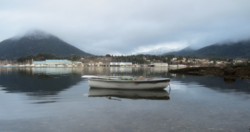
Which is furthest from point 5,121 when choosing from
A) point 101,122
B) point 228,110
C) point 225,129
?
point 228,110

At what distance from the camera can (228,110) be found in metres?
10.8

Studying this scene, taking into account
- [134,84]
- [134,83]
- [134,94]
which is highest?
[134,83]

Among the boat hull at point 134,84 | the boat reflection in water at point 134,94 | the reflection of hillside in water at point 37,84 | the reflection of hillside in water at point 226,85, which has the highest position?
the boat hull at point 134,84

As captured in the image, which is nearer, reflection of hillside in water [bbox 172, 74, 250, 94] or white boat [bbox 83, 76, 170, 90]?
white boat [bbox 83, 76, 170, 90]

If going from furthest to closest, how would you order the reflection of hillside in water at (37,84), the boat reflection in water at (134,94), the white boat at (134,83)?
1. the reflection of hillside in water at (37,84)
2. the white boat at (134,83)
3. the boat reflection in water at (134,94)

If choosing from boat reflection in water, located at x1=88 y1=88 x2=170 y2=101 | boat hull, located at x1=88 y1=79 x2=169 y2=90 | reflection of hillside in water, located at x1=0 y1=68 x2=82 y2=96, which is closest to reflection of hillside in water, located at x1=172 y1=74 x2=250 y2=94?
boat hull, located at x1=88 y1=79 x2=169 y2=90

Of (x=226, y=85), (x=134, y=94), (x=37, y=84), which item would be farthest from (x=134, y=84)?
(x=37, y=84)

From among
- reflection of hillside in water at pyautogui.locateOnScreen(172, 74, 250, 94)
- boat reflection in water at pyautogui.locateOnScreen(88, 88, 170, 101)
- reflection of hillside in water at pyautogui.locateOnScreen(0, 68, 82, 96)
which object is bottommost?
reflection of hillside in water at pyautogui.locateOnScreen(172, 74, 250, 94)

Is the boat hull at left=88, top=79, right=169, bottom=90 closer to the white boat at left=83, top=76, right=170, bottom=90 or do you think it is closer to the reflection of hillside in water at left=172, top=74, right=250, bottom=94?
the white boat at left=83, top=76, right=170, bottom=90

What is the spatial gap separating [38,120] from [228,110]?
39.6ft

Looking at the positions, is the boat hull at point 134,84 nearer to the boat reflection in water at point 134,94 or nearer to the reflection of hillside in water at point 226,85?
the boat reflection in water at point 134,94

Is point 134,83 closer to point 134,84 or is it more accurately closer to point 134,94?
point 134,84

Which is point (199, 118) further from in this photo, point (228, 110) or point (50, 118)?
point (50, 118)

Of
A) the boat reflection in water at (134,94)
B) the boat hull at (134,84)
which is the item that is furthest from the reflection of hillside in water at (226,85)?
the boat reflection in water at (134,94)
